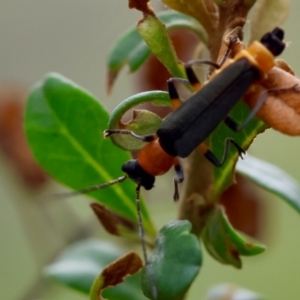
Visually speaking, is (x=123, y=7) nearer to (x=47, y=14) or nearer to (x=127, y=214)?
(x=47, y=14)

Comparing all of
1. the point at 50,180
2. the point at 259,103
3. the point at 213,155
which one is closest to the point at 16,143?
the point at 50,180

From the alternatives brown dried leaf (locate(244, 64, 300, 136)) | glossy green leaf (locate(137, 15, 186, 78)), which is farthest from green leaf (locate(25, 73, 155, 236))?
brown dried leaf (locate(244, 64, 300, 136))

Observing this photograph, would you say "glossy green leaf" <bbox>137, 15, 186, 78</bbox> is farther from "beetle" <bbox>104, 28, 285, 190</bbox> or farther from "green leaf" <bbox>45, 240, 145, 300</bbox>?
"green leaf" <bbox>45, 240, 145, 300</bbox>

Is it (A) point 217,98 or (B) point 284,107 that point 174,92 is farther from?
(B) point 284,107

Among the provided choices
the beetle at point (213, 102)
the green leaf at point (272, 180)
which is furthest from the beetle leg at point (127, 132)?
the green leaf at point (272, 180)

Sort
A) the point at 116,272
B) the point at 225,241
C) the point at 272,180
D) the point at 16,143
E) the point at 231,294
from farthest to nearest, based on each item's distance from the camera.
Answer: the point at 16,143 < the point at 231,294 < the point at 272,180 < the point at 225,241 < the point at 116,272
